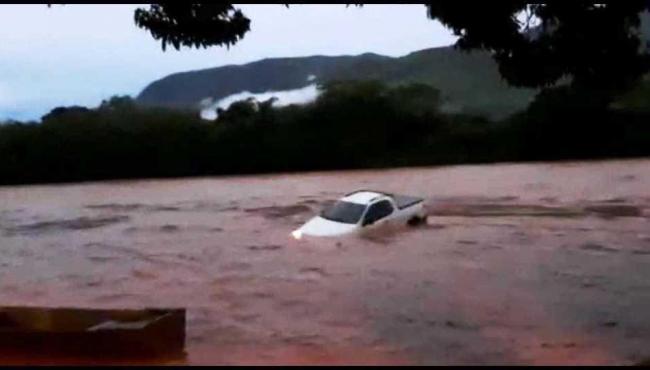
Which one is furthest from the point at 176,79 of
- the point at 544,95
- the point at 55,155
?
the point at 544,95

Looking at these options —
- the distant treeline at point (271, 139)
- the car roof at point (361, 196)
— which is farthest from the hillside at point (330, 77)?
the car roof at point (361, 196)

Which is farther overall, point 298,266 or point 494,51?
point 298,266

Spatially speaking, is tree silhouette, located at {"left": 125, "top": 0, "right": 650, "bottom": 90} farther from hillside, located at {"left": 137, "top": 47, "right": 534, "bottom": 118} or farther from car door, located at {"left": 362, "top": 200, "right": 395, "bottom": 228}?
car door, located at {"left": 362, "top": 200, "right": 395, "bottom": 228}

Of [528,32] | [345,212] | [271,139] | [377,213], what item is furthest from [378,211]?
[528,32]

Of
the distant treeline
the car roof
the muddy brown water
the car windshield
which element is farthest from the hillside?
the car windshield

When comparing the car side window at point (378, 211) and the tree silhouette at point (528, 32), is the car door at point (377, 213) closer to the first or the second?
the car side window at point (378, 211)

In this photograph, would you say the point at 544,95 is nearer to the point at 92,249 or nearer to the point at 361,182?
the point at 361,182

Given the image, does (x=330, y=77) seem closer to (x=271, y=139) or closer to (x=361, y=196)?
(x=271, y=139)
